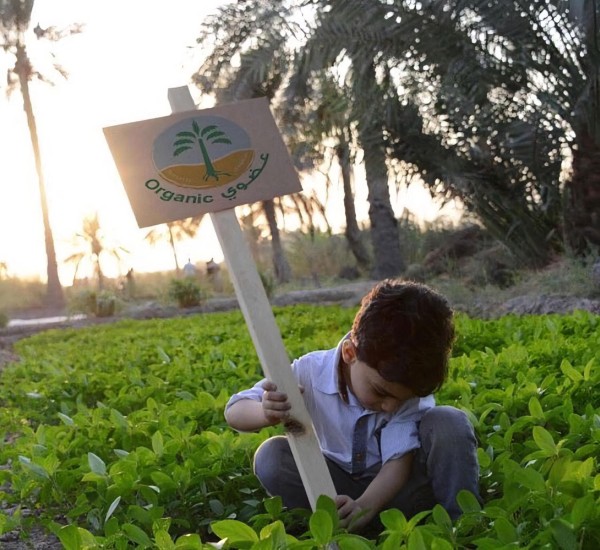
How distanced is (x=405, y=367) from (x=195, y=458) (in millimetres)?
914

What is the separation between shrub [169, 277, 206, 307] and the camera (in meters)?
19.4

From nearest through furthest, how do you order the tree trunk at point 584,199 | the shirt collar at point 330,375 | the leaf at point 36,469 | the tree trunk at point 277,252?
the shirt collar at point 330,375
the leaf at point 36,469
the tree trunk at point 584,199
the tree trunk at point 277,252

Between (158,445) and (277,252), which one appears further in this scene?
(277,252)

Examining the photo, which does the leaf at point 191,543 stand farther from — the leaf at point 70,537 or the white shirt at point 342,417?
the white shirt at point 342,417

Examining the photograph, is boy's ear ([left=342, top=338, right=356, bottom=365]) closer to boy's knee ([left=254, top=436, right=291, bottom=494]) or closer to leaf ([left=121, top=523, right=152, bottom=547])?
boy's knee ([left=254, top=436, right=291, bottom=494])

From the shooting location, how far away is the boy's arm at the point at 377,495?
2.22 metres

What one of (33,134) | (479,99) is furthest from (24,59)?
(479,99)

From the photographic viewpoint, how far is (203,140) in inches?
93.5

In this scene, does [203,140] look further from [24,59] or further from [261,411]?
[24,59]

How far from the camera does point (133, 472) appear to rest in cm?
269

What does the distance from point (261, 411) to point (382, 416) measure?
350 mm

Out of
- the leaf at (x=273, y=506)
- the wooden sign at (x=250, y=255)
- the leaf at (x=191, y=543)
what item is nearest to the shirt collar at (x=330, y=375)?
the wooden sign at (x=250, y=255)

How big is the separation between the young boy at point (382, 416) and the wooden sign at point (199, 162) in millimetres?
466

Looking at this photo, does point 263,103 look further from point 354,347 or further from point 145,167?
point 354,347
